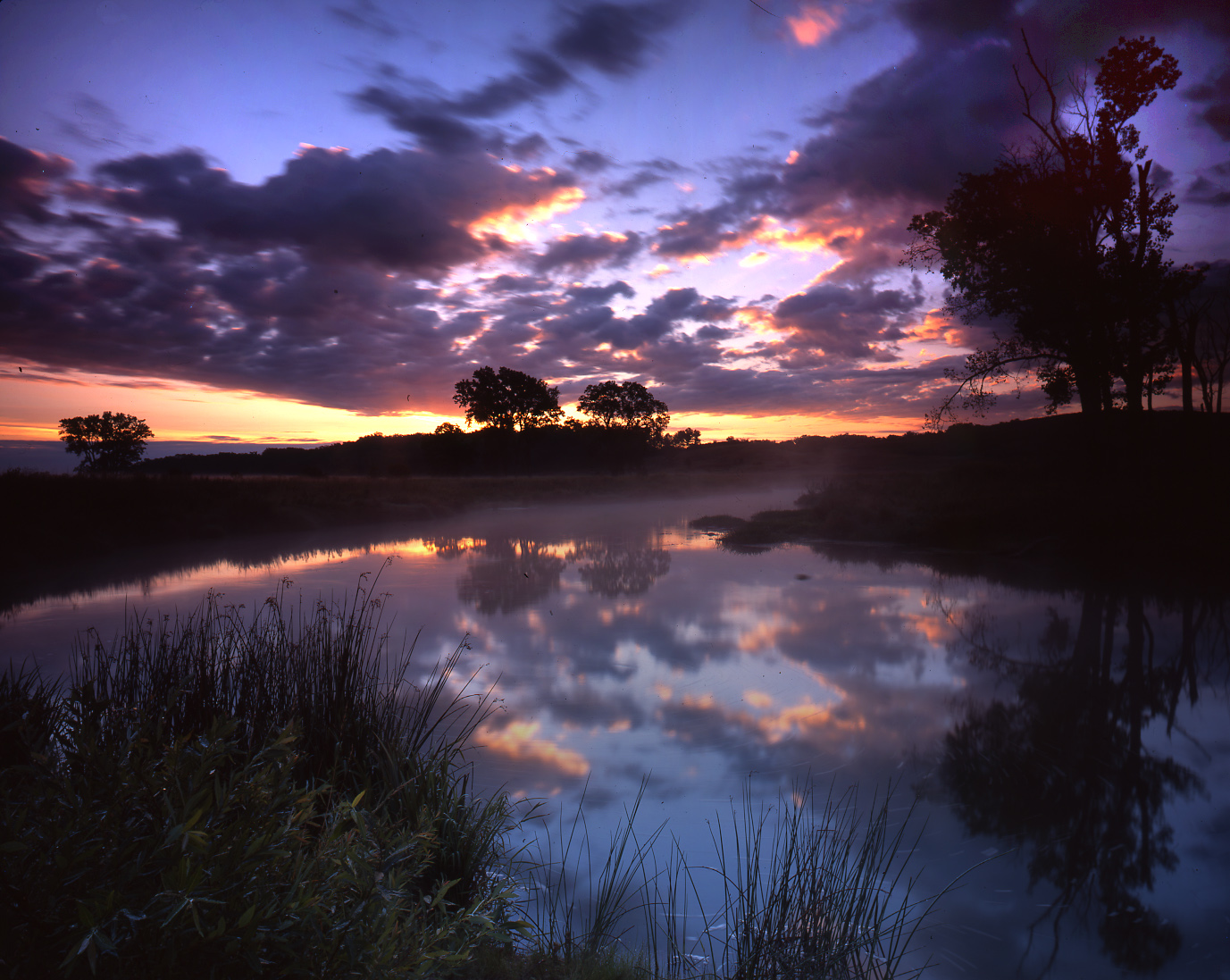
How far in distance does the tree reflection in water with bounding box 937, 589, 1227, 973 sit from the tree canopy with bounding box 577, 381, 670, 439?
2036 inches

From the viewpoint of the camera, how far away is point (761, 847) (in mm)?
4066

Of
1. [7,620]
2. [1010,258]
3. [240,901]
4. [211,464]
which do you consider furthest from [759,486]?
[240,901]

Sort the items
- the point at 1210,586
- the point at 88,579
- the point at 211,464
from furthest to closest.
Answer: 1. the point at 211,464
2. the point at 88,579
3. the point at 1210,586

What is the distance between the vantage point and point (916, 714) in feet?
21.0

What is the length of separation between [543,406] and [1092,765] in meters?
52.0

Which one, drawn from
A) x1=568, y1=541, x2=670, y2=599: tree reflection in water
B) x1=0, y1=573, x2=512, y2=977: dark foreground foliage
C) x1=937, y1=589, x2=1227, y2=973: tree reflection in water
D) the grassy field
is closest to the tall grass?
x1=937, y1=589, x2=1227, y2=973: tree reflection in water

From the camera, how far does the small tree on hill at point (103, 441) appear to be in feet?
87.0

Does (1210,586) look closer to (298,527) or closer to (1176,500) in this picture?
(1176,500)

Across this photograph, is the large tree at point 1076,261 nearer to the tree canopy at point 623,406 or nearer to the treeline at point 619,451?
the treeline at point 619,451

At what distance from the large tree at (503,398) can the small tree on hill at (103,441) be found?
74.7ft

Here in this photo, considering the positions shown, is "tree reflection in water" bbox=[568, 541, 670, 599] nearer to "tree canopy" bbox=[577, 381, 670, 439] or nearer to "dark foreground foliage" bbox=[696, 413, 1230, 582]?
"dark foreground foliage" bbox=[696, 413, 1230, 582]

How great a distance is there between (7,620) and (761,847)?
11649 mm

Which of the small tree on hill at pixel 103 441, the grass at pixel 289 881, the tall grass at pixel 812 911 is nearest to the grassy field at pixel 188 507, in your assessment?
the small tree on hill at pixel 103 441

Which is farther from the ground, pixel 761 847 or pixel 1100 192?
pixel 1100 192
